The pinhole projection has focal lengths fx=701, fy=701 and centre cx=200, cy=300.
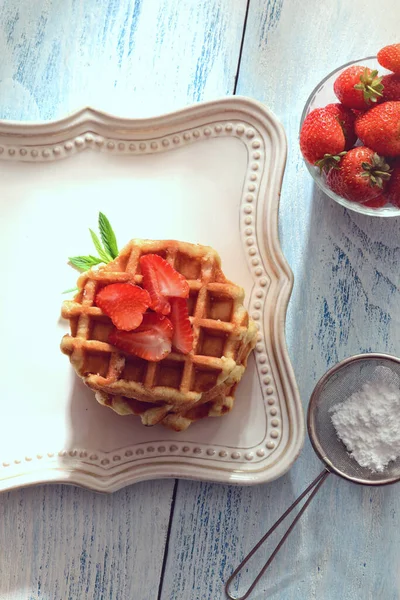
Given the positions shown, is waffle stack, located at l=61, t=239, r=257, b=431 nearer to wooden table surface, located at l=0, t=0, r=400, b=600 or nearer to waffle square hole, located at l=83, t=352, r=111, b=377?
waffle square hole, located at l=83, t=352, r=111, b=377

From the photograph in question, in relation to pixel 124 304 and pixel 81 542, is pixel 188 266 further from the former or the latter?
pixel 81 542

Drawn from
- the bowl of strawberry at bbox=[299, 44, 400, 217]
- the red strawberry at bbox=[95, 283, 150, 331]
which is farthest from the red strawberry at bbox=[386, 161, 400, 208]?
the red strawberry at bbox=[95, 283, 150, 331]

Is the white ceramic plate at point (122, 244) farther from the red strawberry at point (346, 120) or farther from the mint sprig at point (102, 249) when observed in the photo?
the red strawberry at point (346, 120)

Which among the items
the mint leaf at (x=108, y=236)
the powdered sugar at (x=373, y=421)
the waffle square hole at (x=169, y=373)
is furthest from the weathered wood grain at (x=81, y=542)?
the mint leaf at (x=108, y=236)

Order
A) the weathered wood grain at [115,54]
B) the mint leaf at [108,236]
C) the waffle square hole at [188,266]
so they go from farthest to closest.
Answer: the weathered wood grain at [115,54], the mint leaf at [108,236], the waffle square hole at [188,266]

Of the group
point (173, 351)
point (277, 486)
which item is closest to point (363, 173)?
point (173, 351)

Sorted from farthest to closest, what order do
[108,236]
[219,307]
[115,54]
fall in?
[115,54], [108,236], [219,307]
